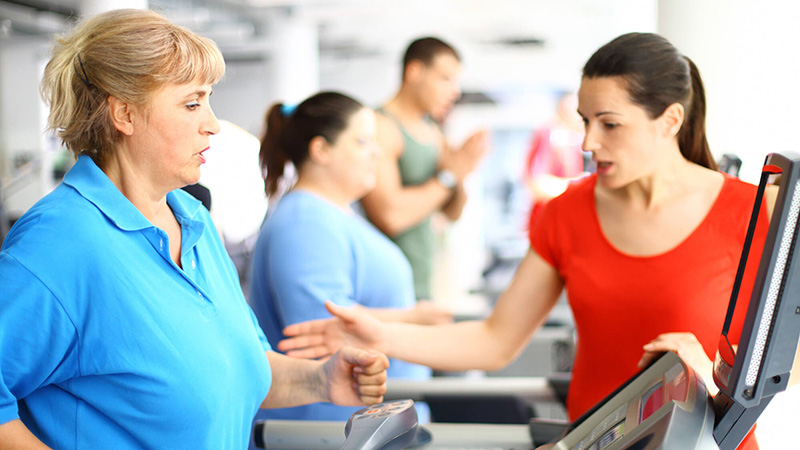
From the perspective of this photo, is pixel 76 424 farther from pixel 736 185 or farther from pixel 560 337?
pixel 560 337

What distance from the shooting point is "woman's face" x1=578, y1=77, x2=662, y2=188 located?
1.48 m

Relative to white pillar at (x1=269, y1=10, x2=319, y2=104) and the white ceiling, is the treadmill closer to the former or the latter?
the white ceiling

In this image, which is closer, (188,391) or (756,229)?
(756,229)

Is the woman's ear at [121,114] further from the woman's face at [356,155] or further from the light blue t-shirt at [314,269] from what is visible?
the woman's face at [356,155]

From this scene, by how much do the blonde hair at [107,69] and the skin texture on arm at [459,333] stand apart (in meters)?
0.69

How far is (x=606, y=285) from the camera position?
1.51m

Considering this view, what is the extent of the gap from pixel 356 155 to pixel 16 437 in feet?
5.02

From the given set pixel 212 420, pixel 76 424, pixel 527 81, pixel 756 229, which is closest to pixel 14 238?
pixel 76 424

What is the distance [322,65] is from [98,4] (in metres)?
9.61

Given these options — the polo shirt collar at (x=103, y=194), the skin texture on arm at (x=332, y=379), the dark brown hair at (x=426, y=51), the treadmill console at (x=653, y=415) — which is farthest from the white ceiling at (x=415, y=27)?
the polo shirt collar at (x=103, y=194)

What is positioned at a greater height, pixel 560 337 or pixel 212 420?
pixel 212 420

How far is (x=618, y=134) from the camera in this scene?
1.49 meters

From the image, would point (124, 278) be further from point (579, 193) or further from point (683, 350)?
point (579, 193)

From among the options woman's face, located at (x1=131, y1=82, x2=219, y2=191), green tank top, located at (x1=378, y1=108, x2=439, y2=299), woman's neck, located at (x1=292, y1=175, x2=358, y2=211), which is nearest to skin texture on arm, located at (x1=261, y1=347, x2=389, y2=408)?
woman's face, located at (x1=131, y1=82, x2=219, y2=191)
